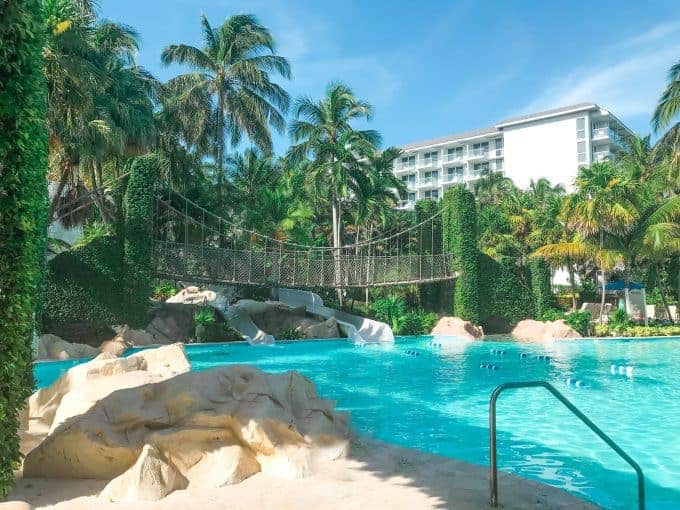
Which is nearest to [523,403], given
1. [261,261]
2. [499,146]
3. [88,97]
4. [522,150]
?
[261,261]

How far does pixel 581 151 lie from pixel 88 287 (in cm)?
3469

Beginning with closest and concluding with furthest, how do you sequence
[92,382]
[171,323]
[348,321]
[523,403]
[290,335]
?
1. [92,382]
2. [523,403]
3. [171,323]
4. [290,335]
5. [348,321]

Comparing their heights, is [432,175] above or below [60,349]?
above

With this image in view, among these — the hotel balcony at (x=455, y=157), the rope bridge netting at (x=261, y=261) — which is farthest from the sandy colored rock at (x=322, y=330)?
the hotel balcony at (x=455, y=157)

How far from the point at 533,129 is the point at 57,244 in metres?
34.3

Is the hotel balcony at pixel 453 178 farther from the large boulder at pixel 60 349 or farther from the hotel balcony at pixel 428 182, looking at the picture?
the large boulder at pixel 60 349

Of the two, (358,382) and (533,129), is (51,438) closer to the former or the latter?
(358,382)

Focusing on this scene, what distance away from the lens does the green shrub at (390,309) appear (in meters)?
18.8

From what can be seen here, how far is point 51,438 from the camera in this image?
3814mm

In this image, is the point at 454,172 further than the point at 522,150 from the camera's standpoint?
Yes

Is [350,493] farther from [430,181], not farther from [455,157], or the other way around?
[430,181]

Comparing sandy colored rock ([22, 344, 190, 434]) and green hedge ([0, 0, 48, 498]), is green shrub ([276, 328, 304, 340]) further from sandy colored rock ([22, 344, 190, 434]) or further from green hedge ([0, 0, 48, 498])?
green hedge ([0, 0, 48, 498])

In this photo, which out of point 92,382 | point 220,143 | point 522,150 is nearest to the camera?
point 92,382

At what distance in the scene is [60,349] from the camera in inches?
491
